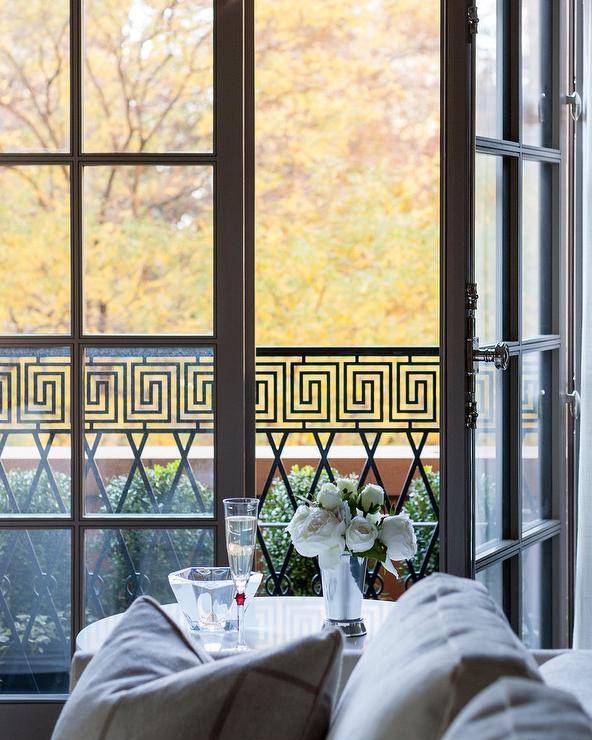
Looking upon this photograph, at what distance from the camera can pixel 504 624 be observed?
3.07 feet

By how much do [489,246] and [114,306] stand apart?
0.97 metres

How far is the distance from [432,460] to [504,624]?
162 inches

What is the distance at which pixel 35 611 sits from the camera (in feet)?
8.13

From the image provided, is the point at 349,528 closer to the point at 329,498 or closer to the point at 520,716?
the point at 329,498

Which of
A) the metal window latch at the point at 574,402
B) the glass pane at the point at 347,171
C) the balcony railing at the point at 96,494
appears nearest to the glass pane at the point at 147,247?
the balcony railing at the point at 96,494

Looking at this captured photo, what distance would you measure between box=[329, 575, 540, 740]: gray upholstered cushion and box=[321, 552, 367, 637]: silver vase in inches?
28.3

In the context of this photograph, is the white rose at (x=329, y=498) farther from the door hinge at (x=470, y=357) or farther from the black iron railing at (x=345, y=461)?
the black iron railing at (x=345, y=461)

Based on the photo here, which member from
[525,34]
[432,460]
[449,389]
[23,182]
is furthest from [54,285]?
[432,460]

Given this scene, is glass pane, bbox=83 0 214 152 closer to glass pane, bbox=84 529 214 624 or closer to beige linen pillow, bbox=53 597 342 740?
glass pane, bbox=84 529 214 624

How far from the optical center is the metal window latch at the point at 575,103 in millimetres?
2594

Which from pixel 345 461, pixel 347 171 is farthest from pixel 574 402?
pixel 347 171

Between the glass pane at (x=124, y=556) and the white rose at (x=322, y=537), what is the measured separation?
0.82 m

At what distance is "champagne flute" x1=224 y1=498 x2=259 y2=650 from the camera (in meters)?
1.68

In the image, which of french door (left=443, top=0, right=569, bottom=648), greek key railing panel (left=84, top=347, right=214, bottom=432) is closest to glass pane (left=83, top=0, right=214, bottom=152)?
greek key railing panel (left=84, top=347, right=214, bottom=432)
